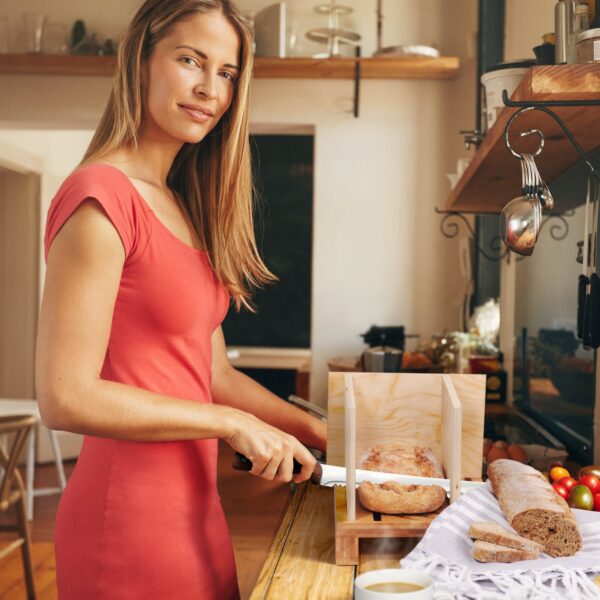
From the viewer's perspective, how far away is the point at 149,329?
1239 mm

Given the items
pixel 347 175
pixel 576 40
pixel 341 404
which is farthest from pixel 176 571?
pixel 347 175

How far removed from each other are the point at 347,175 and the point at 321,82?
1.65 ft

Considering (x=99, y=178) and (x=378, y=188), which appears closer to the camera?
(x=99, y=178)

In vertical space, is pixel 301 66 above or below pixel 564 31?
above

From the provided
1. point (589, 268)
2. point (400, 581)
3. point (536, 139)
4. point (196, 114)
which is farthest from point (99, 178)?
point (589, 268)

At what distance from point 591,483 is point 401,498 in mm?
454

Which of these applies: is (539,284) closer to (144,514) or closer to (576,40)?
(576,40)

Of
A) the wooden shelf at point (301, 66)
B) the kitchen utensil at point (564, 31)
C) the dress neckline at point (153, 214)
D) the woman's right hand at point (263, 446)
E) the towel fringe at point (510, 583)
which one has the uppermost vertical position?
the wooden shelf at point (301, 66)

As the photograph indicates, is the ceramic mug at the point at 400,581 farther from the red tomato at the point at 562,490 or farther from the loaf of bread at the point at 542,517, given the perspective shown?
the red tomato at the point at 562,490

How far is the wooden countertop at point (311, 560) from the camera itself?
3.54 ft

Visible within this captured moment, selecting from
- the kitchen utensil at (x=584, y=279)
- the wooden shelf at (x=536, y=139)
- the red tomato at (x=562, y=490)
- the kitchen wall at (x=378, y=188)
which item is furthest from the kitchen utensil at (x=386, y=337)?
the red tomato at (x=562, y=490)

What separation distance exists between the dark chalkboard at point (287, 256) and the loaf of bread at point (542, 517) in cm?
612

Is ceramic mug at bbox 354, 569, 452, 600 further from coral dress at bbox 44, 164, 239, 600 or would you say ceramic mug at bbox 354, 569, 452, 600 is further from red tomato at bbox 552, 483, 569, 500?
red tomato at bbox 552, 483, 569, 500

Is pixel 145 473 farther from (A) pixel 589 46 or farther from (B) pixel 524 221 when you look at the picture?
(A) pixel 589 46
